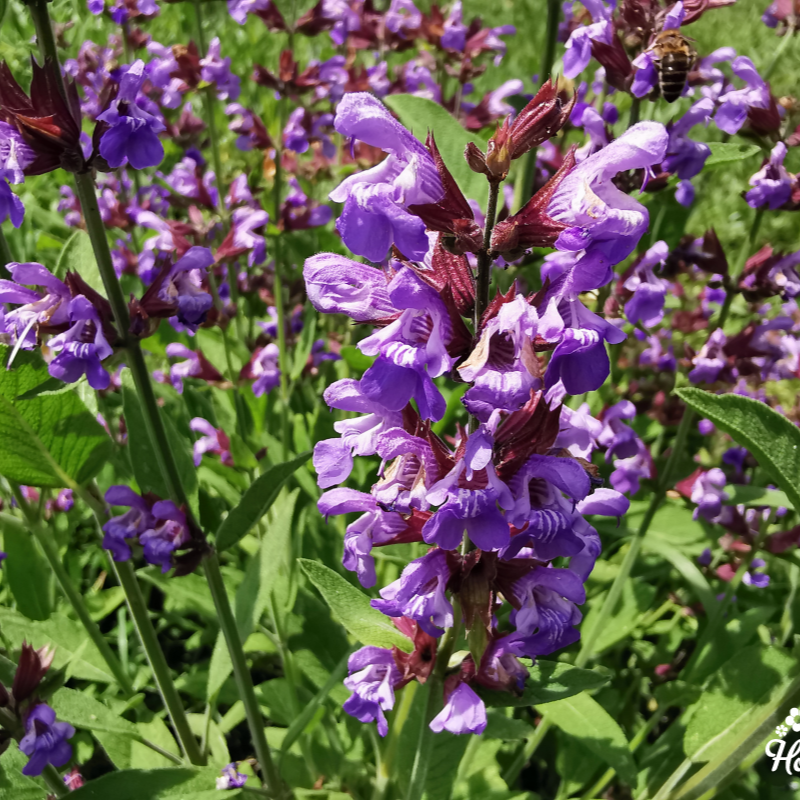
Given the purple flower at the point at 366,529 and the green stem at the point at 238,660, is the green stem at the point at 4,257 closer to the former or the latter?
the green stem at the point at 238,660

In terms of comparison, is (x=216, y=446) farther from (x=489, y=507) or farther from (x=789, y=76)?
(x=789, y=76)

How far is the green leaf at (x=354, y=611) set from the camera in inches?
46.7

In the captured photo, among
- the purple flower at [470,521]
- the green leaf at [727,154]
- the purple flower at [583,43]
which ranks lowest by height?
the purple flower at [470,521]

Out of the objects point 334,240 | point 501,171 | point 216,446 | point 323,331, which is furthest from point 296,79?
point 501,171

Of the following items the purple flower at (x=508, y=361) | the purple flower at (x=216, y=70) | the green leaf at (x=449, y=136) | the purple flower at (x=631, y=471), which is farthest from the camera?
the purple flower at (x=216, y=70)

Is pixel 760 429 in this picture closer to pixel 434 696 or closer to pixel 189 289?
pixel 434 696

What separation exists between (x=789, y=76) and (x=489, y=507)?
6644 millimetres

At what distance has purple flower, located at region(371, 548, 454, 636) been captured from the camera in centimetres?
Result: 96

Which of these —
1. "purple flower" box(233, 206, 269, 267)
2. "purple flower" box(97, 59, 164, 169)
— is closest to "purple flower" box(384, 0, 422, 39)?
"purple flower" box(233, 206, 269, 267)

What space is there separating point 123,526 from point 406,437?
35.5 inches

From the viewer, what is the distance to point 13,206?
4.33ft

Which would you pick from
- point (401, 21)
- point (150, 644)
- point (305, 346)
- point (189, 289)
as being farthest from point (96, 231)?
point (401, 21)

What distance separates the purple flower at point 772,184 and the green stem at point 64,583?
2116 mm

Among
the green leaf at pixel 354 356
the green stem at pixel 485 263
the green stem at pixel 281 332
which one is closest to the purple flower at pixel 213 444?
the green stem at pixel 281 332
